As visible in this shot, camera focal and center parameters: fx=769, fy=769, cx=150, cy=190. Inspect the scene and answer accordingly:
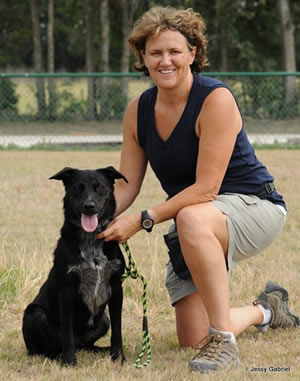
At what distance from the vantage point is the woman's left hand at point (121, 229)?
4070mm

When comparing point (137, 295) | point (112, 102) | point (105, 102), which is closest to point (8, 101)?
point (105, 102)

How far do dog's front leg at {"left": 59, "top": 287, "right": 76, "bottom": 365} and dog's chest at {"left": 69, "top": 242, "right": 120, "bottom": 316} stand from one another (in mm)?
87

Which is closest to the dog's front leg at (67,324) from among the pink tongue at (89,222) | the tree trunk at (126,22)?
the pink tongue at (89,222)

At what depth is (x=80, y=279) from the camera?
13.2 feet

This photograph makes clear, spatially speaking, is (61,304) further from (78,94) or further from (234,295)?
(78,94)

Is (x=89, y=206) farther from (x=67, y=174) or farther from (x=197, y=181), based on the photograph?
(x=197, y=181)

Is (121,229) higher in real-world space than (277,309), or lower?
higher

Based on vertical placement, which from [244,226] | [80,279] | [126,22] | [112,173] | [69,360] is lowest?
[69,360]

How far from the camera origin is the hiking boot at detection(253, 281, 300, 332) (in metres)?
4.68

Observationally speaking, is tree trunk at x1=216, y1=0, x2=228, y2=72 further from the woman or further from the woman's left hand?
the woman's left hand

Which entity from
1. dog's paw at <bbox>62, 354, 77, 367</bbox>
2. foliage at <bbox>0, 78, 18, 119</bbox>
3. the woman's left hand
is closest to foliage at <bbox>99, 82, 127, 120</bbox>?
foliage at <bbox>0, 78, 18, 119</bbox>

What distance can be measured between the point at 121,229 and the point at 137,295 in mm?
1413

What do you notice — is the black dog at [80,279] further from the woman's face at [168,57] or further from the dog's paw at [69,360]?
the woman's face at [168,57]

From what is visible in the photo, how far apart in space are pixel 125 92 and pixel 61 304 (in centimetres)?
1271
